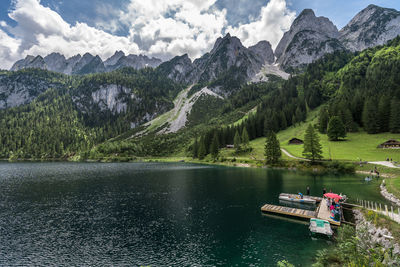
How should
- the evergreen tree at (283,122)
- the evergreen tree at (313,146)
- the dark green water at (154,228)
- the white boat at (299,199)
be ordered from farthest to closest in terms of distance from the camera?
the evergreen tree at (283,122), the evergreen tree at (313,146), the white boat at (299,199), the dark green water at (154,228)

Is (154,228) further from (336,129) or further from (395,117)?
(395,117)

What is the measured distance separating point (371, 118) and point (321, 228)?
374 feet

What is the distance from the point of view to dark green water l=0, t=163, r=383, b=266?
85.1 feet

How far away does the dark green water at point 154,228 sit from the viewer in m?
25.9

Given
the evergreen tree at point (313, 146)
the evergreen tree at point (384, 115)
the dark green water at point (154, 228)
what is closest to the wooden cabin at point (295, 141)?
the evergreen tree at point (313, 146)

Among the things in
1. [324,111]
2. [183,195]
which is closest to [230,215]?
[183,195]

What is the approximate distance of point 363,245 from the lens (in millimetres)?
18906

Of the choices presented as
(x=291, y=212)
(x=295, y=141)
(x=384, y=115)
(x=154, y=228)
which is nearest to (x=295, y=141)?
(x=295, y=141)

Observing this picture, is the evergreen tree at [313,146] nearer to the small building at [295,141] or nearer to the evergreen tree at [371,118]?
the small building at [295,141]

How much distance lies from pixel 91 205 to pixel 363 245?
53.3 metres

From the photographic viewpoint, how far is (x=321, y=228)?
31.2 m

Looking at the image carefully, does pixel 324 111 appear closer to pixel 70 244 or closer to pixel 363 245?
pixel 363 245

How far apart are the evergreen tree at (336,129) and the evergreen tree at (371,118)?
1452 cm

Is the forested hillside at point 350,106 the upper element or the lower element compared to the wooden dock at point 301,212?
upper
